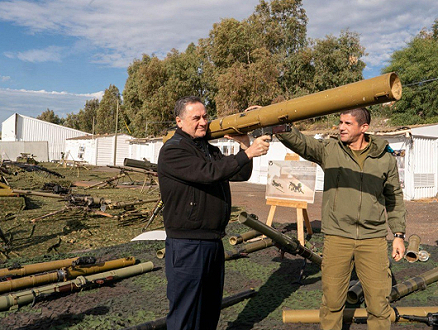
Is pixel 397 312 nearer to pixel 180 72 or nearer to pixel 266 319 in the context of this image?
pixel 266 319

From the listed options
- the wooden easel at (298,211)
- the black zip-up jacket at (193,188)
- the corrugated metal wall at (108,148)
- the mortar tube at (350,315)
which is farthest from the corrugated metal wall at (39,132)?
the black zip-up jacket at (193,188)

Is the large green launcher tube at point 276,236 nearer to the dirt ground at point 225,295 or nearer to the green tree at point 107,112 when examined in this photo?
the dirt ground at point 225,295

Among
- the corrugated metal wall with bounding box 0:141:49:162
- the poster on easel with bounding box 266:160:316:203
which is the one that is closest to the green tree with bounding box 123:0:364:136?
the corrugated metal wall with bounding box 0:141:49:162

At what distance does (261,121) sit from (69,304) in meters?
3.14

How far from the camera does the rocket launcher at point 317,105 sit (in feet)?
7.41

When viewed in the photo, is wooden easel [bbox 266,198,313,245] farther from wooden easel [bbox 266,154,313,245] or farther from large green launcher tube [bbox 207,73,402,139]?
large green launcher tube [bbox 207,73,402,139]

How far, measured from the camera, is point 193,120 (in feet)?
9.00

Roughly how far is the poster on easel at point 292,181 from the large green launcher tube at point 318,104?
4.40 metres

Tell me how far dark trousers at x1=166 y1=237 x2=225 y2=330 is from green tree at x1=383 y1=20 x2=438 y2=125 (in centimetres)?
2808

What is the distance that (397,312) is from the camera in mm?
3656

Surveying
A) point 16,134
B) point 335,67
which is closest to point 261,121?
point 335,67

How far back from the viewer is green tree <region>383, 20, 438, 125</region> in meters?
27.2

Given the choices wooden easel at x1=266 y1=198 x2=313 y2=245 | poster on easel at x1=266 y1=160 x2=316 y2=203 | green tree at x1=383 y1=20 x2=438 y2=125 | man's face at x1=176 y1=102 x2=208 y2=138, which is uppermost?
green tree at x1=383 y1=20 x2=438 y2=125

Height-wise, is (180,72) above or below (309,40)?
below
